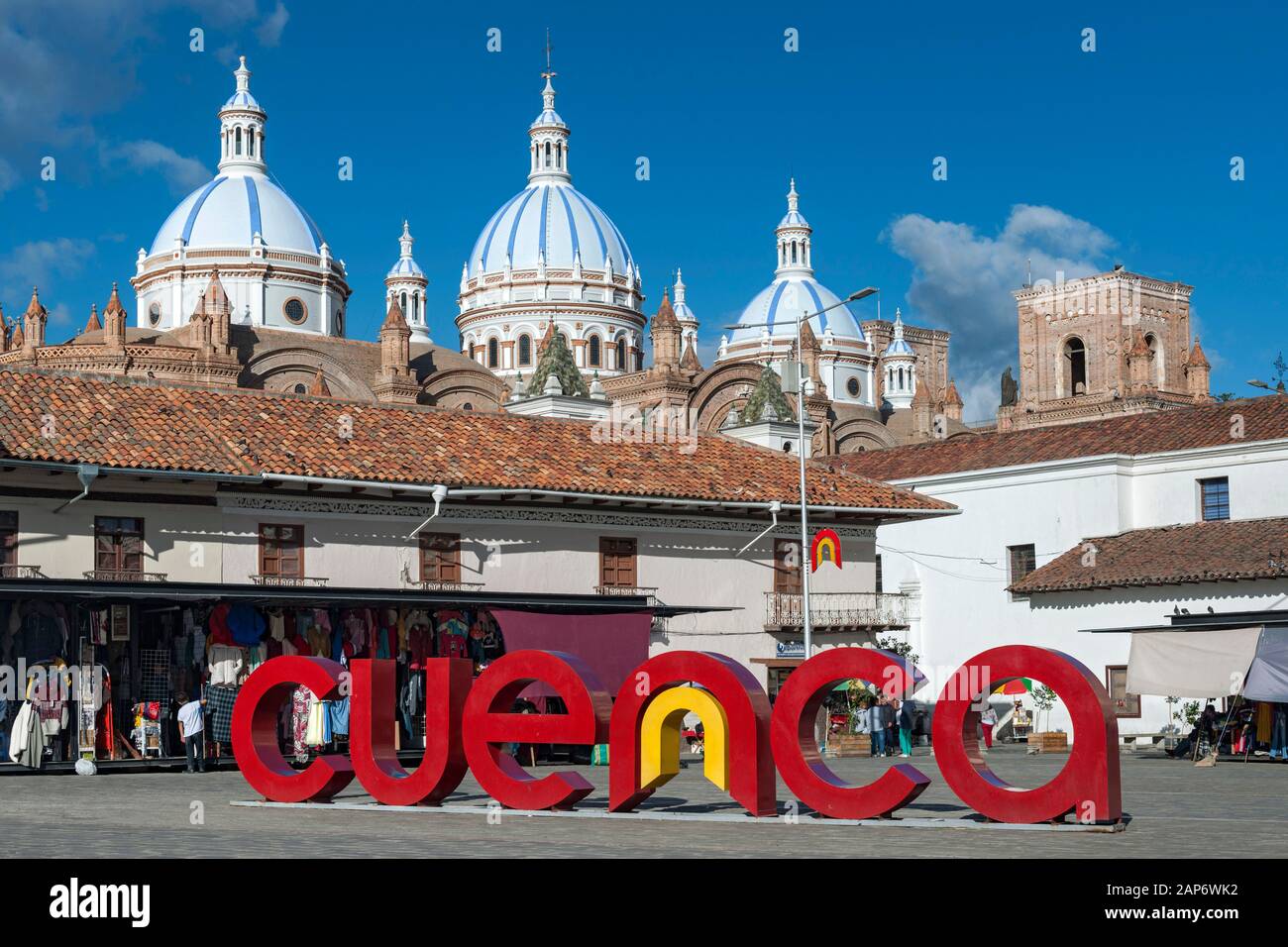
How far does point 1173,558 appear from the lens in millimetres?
42000

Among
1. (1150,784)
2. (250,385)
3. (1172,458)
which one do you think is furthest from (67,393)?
(250,385)

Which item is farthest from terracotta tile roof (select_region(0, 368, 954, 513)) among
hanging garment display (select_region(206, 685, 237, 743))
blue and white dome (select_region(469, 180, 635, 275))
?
blue and white dome (select_region(469, 180, 635, 275))

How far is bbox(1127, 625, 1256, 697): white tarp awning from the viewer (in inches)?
1292

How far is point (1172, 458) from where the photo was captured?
46.6 metres

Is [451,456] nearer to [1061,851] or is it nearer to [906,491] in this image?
[906,491]

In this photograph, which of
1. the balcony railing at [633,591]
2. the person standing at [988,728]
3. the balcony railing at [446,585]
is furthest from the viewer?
the person standing at [988,728]

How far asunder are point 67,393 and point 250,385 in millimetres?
42588

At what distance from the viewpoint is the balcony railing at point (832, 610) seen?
3775 centimetres

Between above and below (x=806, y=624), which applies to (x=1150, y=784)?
below

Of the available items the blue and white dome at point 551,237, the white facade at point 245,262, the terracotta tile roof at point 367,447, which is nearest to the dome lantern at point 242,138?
the white facade at point 245,262

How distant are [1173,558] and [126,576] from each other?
2414 cm

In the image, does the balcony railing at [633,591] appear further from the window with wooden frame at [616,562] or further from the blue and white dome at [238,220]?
the blue and white dome at [238,220]

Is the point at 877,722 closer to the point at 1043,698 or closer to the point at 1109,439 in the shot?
the point at 1043,698

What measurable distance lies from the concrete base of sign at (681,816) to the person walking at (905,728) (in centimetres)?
1786
